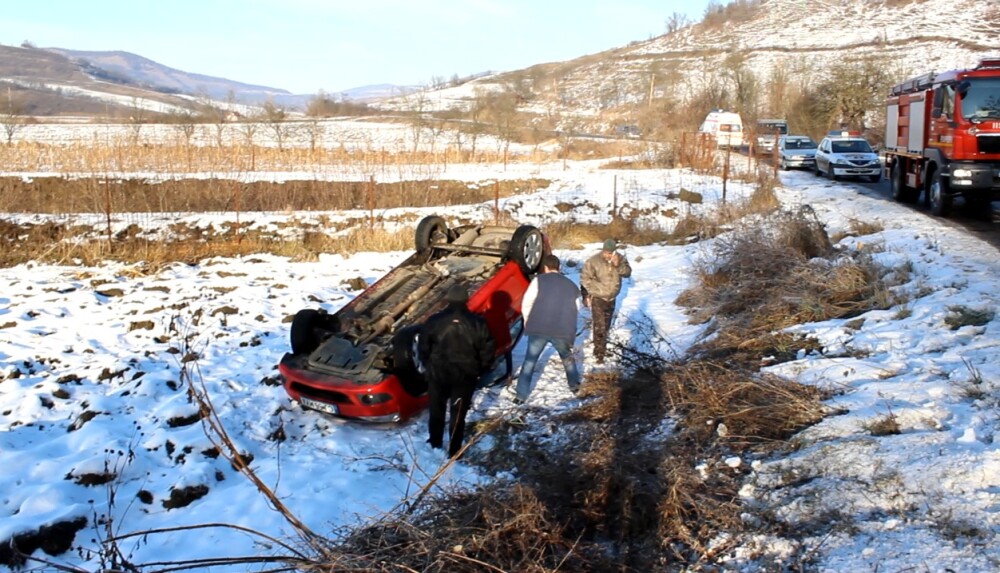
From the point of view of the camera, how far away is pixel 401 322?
7.81 meters

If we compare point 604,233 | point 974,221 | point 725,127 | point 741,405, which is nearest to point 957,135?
point 974,221

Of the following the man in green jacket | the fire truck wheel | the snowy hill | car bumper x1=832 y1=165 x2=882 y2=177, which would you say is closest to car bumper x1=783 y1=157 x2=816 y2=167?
car bumper x1=832 y1=165 x2=882 y2=177

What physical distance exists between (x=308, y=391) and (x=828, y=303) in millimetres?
6054

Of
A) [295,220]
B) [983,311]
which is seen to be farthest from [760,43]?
[983,311]

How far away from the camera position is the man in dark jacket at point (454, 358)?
6.30m

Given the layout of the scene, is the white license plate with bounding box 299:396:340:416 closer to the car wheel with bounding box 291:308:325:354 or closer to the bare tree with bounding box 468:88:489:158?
the car wheel with bounding box 291:308:325:354

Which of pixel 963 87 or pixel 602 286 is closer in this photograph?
pixel 602 286

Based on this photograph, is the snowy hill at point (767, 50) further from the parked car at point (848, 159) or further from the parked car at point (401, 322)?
the parked car at point (401, 322)

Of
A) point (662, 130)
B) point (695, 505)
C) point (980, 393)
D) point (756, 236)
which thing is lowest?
point (695, 505)

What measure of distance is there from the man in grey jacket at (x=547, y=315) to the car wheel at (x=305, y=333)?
217cm

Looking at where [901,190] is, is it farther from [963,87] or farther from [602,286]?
[602,286]

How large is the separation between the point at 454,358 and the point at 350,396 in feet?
3.66

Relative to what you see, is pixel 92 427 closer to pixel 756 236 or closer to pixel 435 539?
pixel 435 539

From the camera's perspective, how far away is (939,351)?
21.0ft
